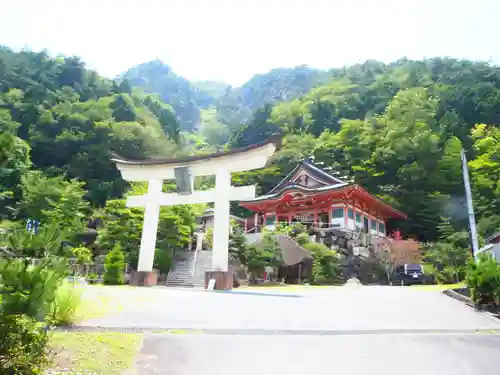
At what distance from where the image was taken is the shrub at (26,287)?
4520 millimetres

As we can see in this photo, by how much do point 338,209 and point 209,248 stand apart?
8.67 meters

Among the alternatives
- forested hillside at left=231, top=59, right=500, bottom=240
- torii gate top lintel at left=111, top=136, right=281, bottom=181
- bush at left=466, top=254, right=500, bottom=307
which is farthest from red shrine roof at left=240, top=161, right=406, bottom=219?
bush at left=466, top=254, right=500, bottom=307

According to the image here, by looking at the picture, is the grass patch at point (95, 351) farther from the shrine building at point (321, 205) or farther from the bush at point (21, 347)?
the shrine building at point (321, 205)

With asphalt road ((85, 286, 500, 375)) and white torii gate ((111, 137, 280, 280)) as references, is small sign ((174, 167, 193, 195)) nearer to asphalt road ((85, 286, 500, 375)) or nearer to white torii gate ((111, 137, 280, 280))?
white torii gate ((111, 137, 280, 280))

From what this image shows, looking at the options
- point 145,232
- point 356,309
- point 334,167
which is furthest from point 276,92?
point 356,309

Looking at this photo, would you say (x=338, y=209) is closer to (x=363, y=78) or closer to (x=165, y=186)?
(x=165, y=186)

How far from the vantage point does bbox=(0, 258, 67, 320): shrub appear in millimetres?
4520

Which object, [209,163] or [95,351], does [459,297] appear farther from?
[95,351]

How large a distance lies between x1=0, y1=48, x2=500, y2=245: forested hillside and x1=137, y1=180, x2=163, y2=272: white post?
9703 mm

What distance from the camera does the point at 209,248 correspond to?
22.1 metres

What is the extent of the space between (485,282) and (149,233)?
1124cm

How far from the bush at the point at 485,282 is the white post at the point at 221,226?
24.7 feet

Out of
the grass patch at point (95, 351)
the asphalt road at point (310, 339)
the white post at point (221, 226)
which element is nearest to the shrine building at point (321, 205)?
the white post at point (221, 226)

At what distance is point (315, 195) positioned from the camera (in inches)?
1000
